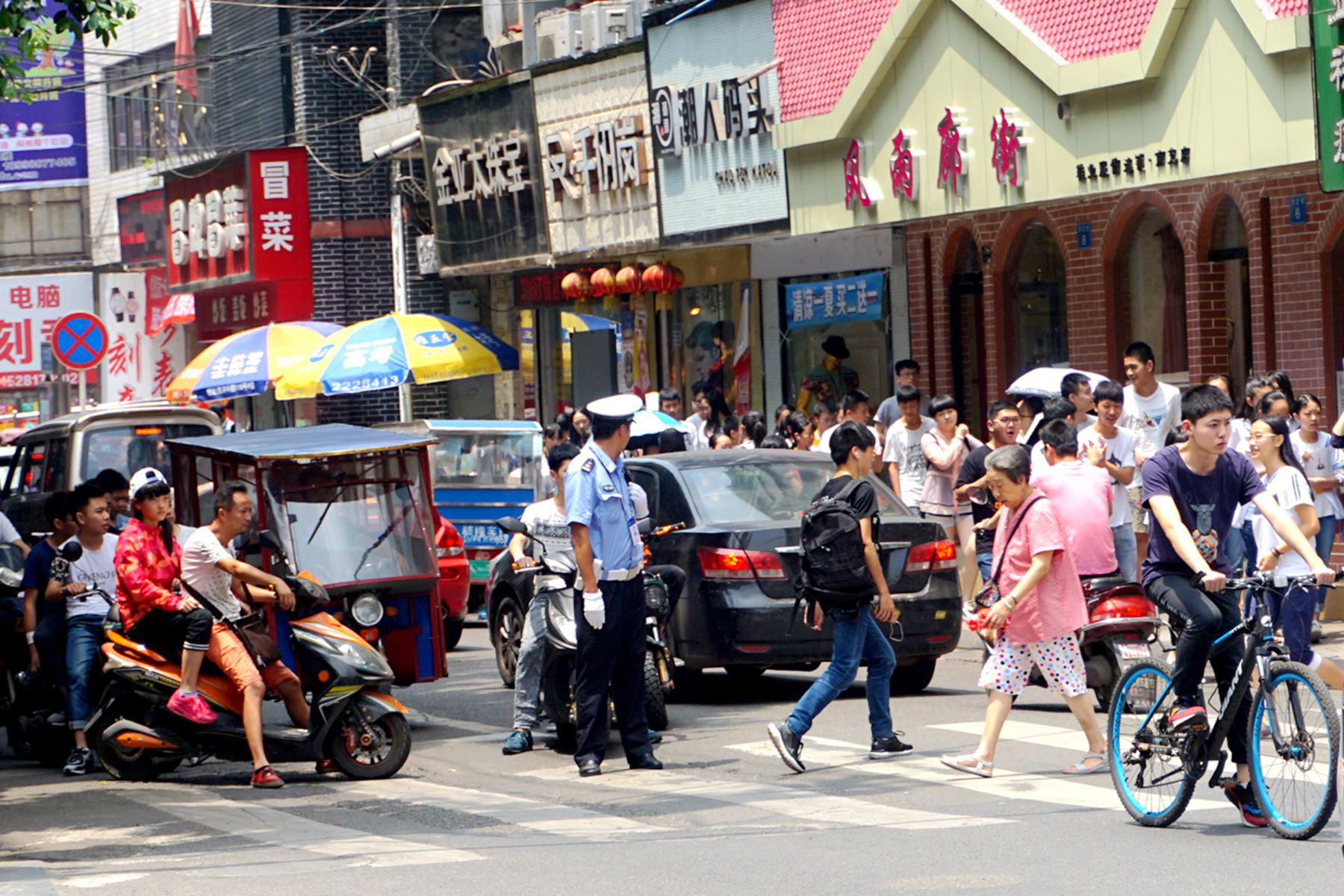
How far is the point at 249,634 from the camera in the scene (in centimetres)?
1095

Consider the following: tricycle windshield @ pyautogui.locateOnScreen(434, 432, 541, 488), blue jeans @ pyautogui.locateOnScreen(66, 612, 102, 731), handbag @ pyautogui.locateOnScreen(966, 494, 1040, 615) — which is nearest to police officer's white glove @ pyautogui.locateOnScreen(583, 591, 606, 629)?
handbag @ pyautogui.locateOnScreen(966, 494, 1040, 615)

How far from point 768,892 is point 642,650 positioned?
135 inches

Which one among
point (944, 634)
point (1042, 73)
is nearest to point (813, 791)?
point (944, 634)

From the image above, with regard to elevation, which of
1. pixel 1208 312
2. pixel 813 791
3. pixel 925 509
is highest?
pixel 1208 312

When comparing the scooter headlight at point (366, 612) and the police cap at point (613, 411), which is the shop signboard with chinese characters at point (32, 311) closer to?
the scooter headlight at point (366, 612)

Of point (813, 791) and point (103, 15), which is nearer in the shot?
point (813, 791)

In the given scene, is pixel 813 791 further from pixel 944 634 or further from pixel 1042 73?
pixel 1042 73

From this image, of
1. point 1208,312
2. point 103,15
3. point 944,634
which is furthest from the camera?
point 1208,312

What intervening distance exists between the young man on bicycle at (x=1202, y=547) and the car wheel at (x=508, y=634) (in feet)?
20.3

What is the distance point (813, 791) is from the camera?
980 centimetres

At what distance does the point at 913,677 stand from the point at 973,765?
3354 mm

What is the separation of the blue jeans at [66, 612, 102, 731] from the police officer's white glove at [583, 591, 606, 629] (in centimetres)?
325

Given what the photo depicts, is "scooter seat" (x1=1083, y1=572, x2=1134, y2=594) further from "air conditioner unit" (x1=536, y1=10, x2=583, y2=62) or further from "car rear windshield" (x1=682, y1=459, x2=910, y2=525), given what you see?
"air conditioner unit" (x1=536, y1=10, x2=583, y2=62)

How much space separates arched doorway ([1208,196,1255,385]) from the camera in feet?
56.2
